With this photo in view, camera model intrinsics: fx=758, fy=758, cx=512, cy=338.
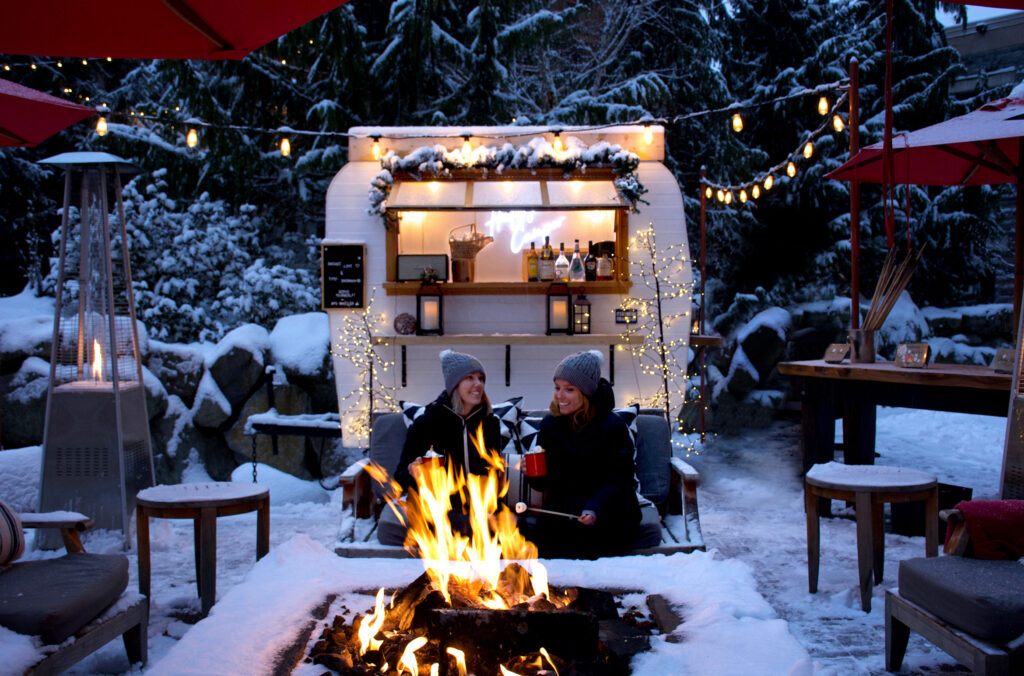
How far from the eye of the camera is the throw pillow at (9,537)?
8.84 feet

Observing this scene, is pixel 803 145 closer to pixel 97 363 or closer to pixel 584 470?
pixel 584 470

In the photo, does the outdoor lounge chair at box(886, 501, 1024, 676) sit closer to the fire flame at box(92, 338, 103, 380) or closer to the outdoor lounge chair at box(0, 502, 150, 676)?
the outdoor lounge chair at box(0, 502, 150, 676)

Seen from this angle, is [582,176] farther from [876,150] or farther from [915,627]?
[915,627]

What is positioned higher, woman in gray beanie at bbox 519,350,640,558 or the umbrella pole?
the umbrella pole

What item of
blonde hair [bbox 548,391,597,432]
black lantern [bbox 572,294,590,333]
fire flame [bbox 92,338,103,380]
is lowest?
blonde hair [bbox 548,391,597,432]

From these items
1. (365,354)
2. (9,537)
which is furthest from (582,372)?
(365,354)

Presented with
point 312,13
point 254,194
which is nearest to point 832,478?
point 312,13

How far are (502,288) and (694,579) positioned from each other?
137 inches

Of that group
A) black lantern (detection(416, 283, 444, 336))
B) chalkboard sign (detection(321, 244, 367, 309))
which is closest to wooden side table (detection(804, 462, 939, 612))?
black lantern (detection(416, 283, 444, 336))

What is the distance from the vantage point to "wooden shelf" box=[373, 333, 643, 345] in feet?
18.5

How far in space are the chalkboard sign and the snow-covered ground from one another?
1.68m

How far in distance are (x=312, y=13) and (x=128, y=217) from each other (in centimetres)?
824

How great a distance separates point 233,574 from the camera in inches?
171

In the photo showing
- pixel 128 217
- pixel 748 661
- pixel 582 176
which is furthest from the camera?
pixel 128 217
